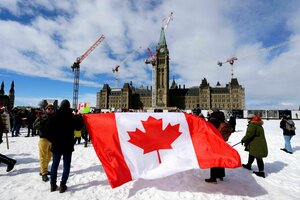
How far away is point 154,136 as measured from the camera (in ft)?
15.5

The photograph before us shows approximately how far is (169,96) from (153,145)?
407 feet

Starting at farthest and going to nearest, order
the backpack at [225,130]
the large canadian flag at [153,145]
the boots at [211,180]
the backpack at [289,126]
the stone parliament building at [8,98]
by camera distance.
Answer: the stone parliament building at [8,98] < the backpack at [289,126] < the backpack at [225,130] < the boots at [211,180] < the large canadian flag at [153,145]

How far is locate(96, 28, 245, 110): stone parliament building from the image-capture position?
116250 mm

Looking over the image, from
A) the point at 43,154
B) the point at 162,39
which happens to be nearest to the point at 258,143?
the point at 43,154

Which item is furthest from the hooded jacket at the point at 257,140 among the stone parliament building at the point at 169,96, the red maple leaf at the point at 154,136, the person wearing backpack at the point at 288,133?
the stone parliament building at the point at 169,96

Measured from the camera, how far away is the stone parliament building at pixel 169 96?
381ft

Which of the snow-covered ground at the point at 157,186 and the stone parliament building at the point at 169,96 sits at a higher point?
the stone parliament building at the point at 169,96

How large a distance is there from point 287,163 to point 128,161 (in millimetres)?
6642

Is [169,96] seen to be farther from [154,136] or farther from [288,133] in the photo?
[154,136]

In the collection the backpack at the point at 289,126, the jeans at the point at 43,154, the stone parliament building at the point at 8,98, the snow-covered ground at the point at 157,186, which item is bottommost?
the snow-covered ground at the point at 157,186

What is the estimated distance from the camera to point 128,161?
170 inches

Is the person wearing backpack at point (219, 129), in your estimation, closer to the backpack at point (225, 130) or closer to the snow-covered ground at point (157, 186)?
the backpack at point (225, 130)

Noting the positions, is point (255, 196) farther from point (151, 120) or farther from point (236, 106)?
point (236, 106)

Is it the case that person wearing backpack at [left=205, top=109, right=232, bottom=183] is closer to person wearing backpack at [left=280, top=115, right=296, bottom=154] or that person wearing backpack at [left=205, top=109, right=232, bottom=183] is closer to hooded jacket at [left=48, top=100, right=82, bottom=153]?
hooded jacket at [left=48, top=100, right=82, bottom=153]
